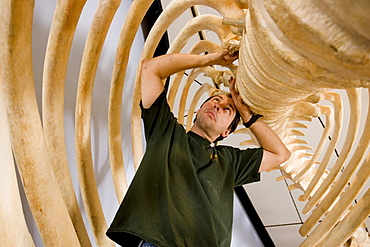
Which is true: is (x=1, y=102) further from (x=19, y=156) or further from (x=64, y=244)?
(x=64, y=244)

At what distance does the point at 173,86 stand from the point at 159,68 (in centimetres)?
78

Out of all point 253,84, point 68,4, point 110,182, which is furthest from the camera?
point 110,182

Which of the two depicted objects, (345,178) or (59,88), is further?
(345,178)

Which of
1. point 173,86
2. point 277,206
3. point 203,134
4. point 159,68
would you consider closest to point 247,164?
point 203,134

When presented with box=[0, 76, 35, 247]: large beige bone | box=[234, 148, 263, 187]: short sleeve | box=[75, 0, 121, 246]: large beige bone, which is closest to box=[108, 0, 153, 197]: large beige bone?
box=[75, 0, 121, 246]: large beige bone

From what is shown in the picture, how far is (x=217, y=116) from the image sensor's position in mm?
1688

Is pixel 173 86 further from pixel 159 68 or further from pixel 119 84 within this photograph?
pixel 159 68

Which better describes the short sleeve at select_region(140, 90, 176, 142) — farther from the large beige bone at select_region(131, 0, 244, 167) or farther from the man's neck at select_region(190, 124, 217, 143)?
the large beige bone at select_region(131, 0, 244, 167)

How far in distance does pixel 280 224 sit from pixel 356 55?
143 inches

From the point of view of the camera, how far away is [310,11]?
519 mm

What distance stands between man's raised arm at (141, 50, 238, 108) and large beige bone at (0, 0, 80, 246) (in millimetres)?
419

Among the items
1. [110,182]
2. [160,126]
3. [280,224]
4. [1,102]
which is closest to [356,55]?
[1,102]

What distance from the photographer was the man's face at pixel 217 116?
1.68 meters

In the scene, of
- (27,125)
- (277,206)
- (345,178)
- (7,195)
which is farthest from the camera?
(277,206)
